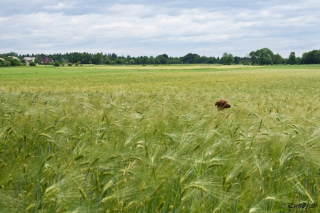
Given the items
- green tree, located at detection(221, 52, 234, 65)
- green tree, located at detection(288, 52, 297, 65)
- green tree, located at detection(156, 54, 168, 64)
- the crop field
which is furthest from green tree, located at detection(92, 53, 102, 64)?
the crop field

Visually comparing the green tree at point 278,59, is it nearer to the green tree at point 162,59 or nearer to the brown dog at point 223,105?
the green tree at point 162,59

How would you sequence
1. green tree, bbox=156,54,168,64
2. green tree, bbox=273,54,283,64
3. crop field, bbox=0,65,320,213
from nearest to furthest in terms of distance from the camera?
crop field, bbox=0,65,320,213, green tree, bbox=156,54,168,64, green tree, bbox=273,54,283,64

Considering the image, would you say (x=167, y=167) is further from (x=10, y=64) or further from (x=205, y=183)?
(x=10, y=64)

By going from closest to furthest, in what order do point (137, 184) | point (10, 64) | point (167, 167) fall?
point (137, 184) → point (167, 167) → point (10, 64)

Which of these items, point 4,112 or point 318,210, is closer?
point 318,210

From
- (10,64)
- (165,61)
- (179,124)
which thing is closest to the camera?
(179,124)

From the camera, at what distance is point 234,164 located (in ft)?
8.45

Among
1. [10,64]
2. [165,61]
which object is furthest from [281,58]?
[10,64]

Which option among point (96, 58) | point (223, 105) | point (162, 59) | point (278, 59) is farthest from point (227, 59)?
point (223, 105)

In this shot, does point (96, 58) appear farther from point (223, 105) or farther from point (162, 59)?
point (223, 105)

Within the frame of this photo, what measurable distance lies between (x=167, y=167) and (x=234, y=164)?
661 mm

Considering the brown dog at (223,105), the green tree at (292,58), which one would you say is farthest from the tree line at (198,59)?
the brown dog at (223,105)

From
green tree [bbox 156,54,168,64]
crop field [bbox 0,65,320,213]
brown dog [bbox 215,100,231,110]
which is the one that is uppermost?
crop field [bbox 0,65,320,213]

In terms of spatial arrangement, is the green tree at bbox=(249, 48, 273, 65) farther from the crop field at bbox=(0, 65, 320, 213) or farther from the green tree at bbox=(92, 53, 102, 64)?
the crop field at bbox=(0, 65, 320, 213)
